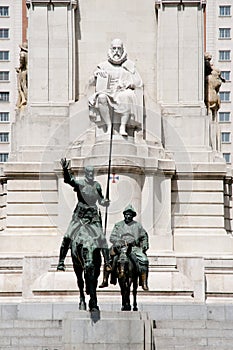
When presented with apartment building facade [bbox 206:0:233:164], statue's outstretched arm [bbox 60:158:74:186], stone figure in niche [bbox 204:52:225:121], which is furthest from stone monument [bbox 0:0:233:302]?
apartment building facade [bbox 206:0:233:164]

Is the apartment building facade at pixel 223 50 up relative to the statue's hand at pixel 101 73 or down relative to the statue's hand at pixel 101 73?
up

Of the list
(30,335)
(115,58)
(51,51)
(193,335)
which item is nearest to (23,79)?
(51,51)

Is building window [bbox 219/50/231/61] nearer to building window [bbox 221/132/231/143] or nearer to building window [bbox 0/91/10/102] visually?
building window [bbox 221/132/231/143]

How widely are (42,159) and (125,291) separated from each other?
43.0 ft

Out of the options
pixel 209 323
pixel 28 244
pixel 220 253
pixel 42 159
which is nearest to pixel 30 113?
pixel 42 159

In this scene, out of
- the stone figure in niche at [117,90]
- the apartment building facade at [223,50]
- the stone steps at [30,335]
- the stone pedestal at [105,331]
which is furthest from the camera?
the apartment building facade at [223,50]

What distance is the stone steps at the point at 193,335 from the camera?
3366 cm

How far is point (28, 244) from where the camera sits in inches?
1751

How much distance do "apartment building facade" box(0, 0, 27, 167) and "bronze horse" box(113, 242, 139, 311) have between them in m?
58.6

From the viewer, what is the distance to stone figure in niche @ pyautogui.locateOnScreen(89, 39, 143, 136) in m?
44.7

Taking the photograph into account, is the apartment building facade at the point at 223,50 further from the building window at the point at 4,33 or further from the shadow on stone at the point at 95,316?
the shadow on stone at the point at 95,316

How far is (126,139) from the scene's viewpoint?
4438 centimetres

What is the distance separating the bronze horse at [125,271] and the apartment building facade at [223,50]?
193 feet

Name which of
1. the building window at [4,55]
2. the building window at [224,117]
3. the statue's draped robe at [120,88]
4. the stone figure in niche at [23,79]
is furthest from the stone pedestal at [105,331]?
the building window at [4,55]
